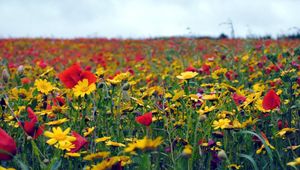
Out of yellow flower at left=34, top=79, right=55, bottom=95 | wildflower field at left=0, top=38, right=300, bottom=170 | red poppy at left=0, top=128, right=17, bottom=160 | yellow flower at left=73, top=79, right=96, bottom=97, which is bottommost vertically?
wildflower field at left=0, top=38, right=300, bottom=170

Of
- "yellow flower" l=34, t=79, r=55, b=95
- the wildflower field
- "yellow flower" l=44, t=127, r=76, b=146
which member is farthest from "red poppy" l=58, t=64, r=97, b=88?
"yellow flower" l=44, t=127, r=76, b=146

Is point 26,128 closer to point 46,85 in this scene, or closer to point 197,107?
point 46,85

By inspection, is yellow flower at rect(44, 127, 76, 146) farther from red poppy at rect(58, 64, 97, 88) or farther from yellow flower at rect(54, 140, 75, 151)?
red poppy at rect(58, 64, 97, 88)

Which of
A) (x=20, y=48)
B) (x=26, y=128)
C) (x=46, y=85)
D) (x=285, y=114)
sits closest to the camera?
(x=26, y=128)

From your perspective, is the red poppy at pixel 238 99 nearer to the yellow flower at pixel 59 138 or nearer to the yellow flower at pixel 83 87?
the yellow flower at pixel 83 87

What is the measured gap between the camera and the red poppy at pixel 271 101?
5.27 feet

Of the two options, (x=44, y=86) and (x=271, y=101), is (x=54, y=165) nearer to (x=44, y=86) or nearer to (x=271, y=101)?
(x=44, y=86)

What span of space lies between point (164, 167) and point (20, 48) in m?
10.5

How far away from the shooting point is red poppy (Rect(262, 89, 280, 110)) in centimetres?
161

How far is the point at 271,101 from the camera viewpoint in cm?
162

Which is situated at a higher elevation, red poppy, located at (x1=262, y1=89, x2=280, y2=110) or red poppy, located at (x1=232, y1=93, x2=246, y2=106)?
red poppy, located at (x1=262, y1=89, x2=280, y2=110)

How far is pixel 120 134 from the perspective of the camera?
177 cm

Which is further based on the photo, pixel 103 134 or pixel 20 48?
pixel 20 48

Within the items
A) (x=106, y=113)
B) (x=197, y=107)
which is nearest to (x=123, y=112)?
(x=106, y=113)
